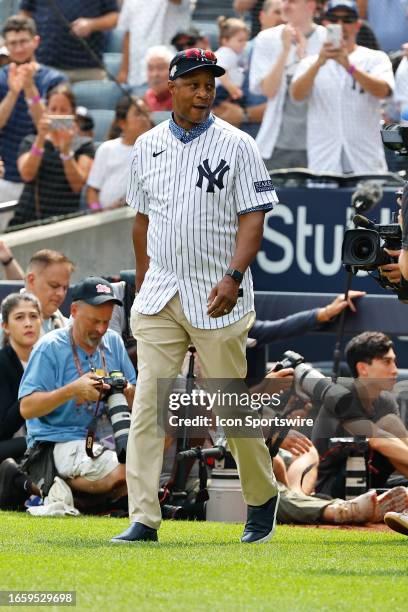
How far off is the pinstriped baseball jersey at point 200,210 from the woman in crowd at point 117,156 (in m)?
6.00

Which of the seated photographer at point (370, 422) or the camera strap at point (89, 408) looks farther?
the seated photographer at point (370, 422)

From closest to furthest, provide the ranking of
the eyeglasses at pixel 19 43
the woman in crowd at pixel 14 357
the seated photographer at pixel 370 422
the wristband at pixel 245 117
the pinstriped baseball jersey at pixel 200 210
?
the pinstriped baseball jersey at pixel 200 210, the seated photographer at pixel 370 422, the woman in crowd at pixel 14 357, the wristband at pixel 245 117, the eyeglasses at pixel 19 43

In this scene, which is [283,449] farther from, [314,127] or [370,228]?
[314,127]

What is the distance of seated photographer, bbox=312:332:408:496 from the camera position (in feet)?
27.0

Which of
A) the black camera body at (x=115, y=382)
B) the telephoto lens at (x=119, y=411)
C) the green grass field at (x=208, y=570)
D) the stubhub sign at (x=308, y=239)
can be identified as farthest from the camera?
the stubhub sign at (x=308, y=239)

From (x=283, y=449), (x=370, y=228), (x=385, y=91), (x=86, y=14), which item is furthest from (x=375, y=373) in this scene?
(x=86, y=14)

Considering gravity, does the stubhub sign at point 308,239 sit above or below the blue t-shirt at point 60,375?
above

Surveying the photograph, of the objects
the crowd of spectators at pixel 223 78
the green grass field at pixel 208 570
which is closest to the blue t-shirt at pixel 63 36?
the crowd of spectators at pixel 223 78

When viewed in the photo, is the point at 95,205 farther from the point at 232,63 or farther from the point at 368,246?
the point at 368,246

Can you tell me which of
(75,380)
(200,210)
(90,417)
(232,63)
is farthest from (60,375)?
(232,63)

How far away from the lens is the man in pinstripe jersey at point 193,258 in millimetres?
5926

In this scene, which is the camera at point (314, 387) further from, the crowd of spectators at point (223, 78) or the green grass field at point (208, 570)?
the crowd of spectators at point (223, 78)

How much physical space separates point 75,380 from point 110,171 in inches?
185

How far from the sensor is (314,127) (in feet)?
38.2
